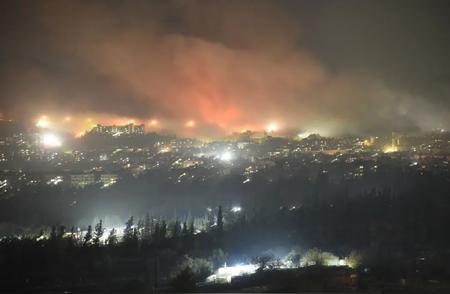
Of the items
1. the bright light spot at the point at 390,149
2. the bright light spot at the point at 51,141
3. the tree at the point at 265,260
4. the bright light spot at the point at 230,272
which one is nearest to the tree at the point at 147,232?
the bright light spot at the point at 230,272

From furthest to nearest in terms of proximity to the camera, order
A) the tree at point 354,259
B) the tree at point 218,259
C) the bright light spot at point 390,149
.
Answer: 1. the bright light spot at point 390,149
2. the tree at point 218,259
3. the tree at point 354,259

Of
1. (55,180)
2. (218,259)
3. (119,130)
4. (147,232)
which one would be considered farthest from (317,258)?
(119,130)

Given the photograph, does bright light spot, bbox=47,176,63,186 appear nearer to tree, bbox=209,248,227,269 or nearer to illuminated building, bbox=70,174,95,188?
illuminated building, bbox=70,174,95,188

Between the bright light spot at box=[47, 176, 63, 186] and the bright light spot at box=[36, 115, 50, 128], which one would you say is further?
the bright light spot at box=[36, 115, 50, 128]

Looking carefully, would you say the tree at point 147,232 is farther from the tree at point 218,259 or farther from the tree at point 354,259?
the tree at point 354,259

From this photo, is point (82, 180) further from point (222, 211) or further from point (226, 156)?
point (226, 156)

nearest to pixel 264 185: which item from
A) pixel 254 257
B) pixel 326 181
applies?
pixel 326 181

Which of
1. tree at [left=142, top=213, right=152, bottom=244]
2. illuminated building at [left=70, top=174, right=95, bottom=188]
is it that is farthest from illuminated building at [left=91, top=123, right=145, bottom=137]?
tree at [left=142, top=213, right=152, bottom=244]
